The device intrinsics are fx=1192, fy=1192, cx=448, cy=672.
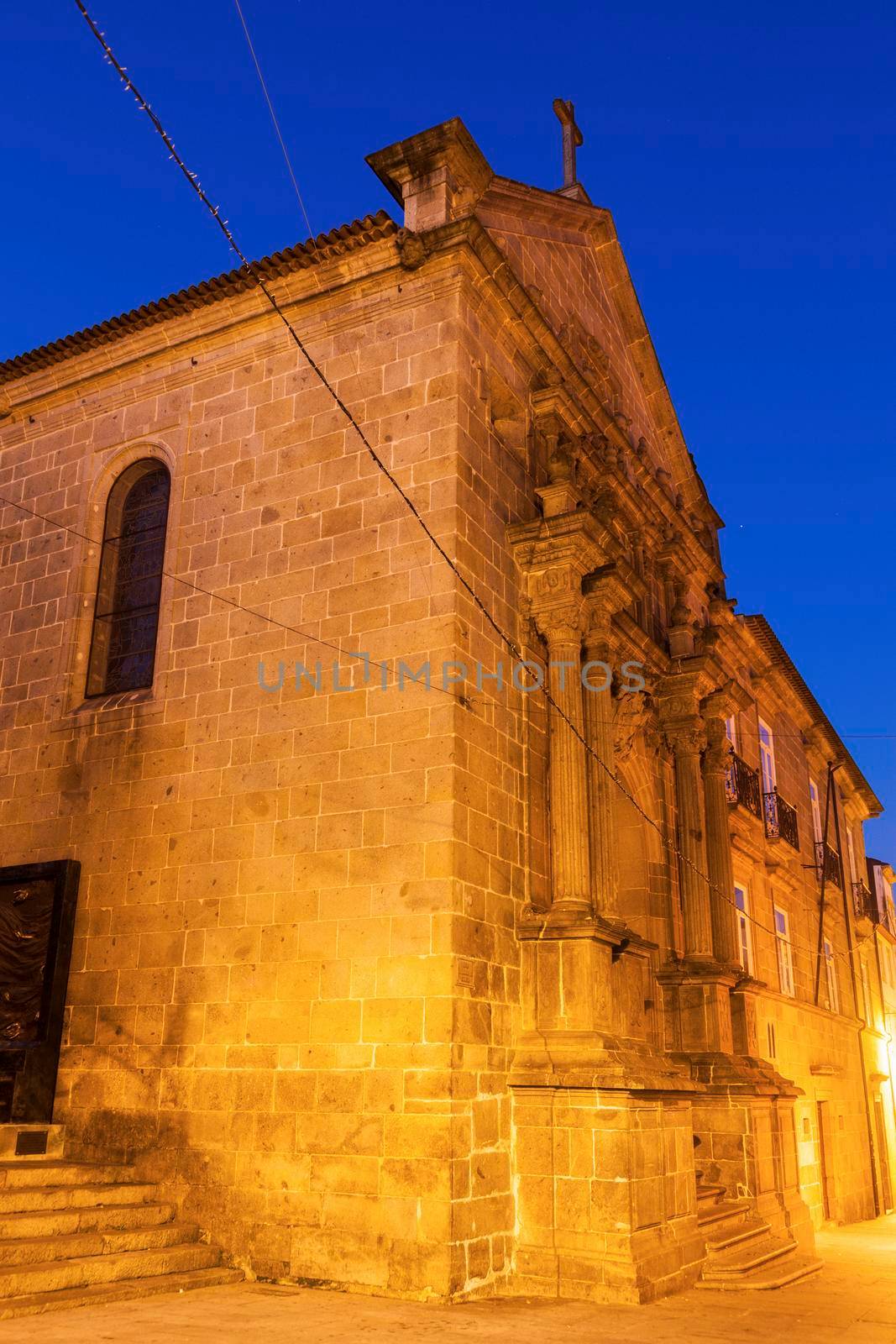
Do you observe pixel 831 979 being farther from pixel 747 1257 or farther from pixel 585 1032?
pixel 585 1032

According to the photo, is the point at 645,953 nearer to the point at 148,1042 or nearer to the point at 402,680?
the point at 402,680

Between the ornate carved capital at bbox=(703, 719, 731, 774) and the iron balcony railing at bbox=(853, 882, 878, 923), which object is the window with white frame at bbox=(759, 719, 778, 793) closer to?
the ornate carved capital at bbox=(703, 719, 731, 774)

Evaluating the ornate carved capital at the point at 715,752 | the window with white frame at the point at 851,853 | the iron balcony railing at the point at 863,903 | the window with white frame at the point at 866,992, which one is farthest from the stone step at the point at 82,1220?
the window with white frame at the point at 851,853

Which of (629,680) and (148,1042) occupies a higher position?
(629,680)

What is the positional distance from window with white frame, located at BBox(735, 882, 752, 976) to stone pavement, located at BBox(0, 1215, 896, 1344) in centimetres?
715

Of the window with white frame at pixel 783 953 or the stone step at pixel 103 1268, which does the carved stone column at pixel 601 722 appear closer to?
the stone step at pixel 103 1268

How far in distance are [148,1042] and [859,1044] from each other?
1881 centimetres

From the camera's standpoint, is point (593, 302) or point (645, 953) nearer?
point (645, 953)

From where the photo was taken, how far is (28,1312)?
283 inches

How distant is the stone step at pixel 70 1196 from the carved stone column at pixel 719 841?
7.52 metres

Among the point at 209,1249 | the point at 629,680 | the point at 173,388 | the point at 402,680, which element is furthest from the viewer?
the point at 629,680

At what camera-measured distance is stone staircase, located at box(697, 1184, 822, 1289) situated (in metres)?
9.87

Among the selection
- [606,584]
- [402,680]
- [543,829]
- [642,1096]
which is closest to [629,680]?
[606,584]

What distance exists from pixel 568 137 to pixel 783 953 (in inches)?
506
